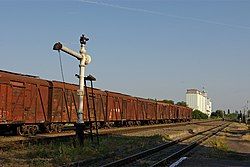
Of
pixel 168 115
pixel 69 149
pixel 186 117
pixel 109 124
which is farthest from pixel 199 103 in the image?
pixel 69 149

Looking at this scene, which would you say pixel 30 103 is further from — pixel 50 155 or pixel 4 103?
pixel 50 155

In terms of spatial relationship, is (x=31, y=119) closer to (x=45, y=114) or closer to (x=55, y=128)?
(x=45, y=114)

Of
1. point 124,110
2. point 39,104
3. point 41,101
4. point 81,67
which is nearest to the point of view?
point 81,67

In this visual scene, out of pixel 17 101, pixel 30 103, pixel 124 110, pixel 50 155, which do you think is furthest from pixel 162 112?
pixel 50 155

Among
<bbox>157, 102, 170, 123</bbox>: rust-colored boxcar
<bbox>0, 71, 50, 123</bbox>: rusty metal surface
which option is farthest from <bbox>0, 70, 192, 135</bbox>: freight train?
<bbox>157, 102, 170, 123</bbox>: rust-colored boxcar

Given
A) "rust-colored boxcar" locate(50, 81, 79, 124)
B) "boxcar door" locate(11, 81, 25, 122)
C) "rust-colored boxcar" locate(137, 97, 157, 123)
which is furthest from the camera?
"rust-colored boxcar" locate(137, 97, 157, 123)

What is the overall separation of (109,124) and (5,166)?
28040 mm

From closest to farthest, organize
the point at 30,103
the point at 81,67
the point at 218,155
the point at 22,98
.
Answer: the point at 81,67
the point at 218,155
the point at 22,98
the point at 30,103

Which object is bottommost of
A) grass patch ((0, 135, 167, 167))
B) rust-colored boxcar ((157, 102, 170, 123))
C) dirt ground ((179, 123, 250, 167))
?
dirt ground ((179, 123, 250, 167))

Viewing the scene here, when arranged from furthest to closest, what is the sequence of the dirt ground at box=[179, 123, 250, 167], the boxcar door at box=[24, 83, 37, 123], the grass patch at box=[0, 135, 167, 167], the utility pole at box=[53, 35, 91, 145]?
Result: the boxcar door at box=[24, 83, 37, 123] < the utility pole at box=[53, 35, 91, 145] < the dirt ground at box=[179, 123, 250, 167] < the grass patch at box=[0, 135, 167, 167]

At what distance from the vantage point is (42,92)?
25.1 m

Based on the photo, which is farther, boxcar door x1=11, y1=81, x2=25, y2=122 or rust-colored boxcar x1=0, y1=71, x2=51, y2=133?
boxcar door x1=11, y1=81, x2=25, y2=122

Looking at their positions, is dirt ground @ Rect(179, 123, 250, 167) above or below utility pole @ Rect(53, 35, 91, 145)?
below

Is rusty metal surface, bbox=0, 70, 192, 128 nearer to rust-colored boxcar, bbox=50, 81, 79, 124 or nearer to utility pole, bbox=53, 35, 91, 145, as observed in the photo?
rust-colored boxcar, bbox=50, 81, 79, 124
